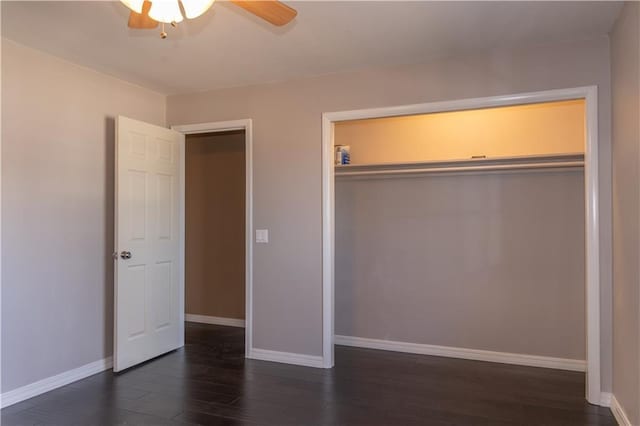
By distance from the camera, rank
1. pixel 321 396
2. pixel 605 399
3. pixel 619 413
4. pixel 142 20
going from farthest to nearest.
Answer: pixel 321 396, pixel 605 399, pixel 619 413, pixel 142 20

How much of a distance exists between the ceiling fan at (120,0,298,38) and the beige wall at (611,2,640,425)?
1812mm

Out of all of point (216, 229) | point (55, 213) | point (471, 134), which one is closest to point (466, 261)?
point (471, 134)

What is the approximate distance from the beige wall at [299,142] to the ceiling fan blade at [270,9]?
5.19ft

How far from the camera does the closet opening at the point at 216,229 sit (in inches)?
203

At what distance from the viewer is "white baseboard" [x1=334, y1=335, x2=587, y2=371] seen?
3.56 metres

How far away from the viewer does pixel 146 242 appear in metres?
3.76

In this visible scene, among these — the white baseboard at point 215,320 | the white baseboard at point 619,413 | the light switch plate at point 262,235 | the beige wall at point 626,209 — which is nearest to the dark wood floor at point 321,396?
the white baseboard at point 619,413

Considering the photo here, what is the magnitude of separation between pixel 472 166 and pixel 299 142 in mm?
1544

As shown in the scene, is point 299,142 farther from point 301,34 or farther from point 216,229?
point 216,229

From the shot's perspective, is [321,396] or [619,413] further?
[321,396]

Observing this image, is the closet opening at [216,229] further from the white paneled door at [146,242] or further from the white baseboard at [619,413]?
the white baseboard at [619,413]

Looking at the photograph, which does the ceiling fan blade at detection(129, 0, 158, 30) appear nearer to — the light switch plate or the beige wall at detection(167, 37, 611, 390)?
the beige wall at detection(167, 37, 611, 390)

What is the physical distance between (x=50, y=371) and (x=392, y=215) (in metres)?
3.09

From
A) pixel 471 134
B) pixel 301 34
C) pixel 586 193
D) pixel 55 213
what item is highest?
pixel 301 34
